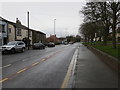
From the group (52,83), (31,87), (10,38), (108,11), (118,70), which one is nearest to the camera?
(31,87)

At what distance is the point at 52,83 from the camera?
23.7 ft

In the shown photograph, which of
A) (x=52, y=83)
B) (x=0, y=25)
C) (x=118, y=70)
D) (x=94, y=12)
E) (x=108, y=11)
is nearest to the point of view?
(x=52, y=83)

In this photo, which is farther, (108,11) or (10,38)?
(10,38)

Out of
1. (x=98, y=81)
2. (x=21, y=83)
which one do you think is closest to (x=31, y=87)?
(x=21, y=83)

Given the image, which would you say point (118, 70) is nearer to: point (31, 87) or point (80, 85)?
point (80, 85)

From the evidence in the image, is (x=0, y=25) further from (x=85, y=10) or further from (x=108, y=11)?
(x=108, y=11)

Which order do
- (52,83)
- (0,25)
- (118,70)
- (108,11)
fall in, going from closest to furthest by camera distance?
(52,83), (118,70), (108,11), (0,25)

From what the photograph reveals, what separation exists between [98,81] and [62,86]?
148cm

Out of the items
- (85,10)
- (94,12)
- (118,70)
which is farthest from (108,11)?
(118,70)

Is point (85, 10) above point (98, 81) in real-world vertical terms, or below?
above

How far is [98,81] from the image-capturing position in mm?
7434

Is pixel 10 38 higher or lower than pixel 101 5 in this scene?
lower

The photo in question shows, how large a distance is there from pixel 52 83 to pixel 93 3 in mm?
20375

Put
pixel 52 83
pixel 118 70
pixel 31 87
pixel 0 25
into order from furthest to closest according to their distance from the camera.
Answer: pixel 0 25 < pixel 118 70 < pixel 52 83 < pixel 31 87
